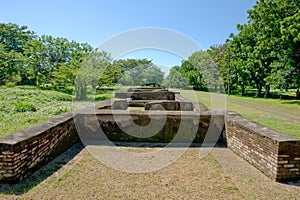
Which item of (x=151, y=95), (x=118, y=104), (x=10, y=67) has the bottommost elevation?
(x=118, y=104)

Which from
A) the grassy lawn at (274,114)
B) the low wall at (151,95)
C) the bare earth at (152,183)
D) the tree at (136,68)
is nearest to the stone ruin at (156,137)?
the bare earth at (152,183)

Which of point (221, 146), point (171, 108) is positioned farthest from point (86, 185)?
point (171, 108)

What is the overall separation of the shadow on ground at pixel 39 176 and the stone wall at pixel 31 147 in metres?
0.08

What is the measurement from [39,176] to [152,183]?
172 centimetres

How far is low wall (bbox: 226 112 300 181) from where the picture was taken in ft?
9.67

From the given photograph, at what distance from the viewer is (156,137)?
499 centimetres

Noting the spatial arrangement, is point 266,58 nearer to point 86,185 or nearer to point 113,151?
point 113,151

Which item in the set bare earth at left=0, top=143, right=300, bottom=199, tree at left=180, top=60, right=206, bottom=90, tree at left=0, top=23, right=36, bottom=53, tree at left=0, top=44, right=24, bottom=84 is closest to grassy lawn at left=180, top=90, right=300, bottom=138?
bare earth at left=0, top=143, right=300, bottom=199

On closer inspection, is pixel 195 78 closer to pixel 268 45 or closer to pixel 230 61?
pixel 230 61

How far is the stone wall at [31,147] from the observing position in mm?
2744

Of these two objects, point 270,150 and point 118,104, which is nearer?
point 270,150

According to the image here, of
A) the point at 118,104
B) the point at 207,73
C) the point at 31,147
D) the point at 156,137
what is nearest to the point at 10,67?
the point at 118,104

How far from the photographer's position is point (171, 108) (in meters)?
8.95

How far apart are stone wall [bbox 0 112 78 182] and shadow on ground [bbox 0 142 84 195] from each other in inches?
3.1
